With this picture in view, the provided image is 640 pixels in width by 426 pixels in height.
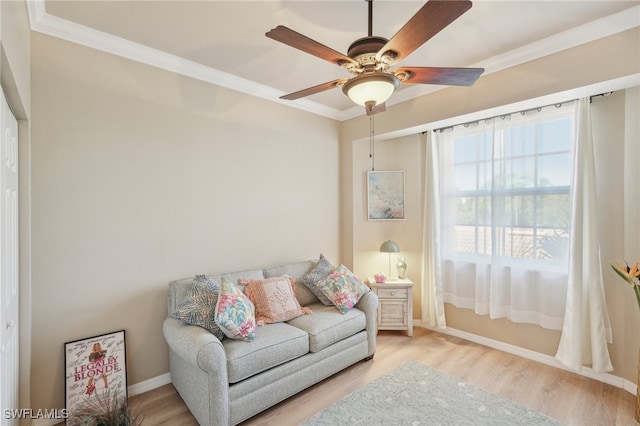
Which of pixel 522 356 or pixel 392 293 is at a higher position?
pixel 392 293

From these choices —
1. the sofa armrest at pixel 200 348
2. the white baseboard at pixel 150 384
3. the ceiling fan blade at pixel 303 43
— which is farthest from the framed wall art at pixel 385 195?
the white baseboard at pixel 150 384

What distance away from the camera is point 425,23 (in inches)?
54.7

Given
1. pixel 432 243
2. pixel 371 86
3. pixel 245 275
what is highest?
pixel 371 86

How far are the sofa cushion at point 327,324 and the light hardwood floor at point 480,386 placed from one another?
1.22 feet

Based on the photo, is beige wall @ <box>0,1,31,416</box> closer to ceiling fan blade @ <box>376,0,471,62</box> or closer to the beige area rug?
the beige area rug

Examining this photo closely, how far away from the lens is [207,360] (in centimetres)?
188

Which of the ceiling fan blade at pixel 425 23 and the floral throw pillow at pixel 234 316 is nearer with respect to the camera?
the ceiling fan blade at pixel 425 23

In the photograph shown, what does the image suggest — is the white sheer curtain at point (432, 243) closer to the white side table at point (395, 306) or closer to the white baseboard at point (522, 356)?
the white side table at point (395, 306)

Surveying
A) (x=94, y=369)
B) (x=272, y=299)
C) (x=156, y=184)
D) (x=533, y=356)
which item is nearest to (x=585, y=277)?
(x=533, y=356)

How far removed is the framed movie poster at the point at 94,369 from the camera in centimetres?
213

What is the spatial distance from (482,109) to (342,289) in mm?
2117

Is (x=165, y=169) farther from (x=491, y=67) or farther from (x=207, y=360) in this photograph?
(x=491, y=67)

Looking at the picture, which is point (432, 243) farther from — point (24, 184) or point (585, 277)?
point (24, 184)

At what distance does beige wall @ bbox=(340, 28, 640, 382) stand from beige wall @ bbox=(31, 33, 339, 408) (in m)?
1.05
